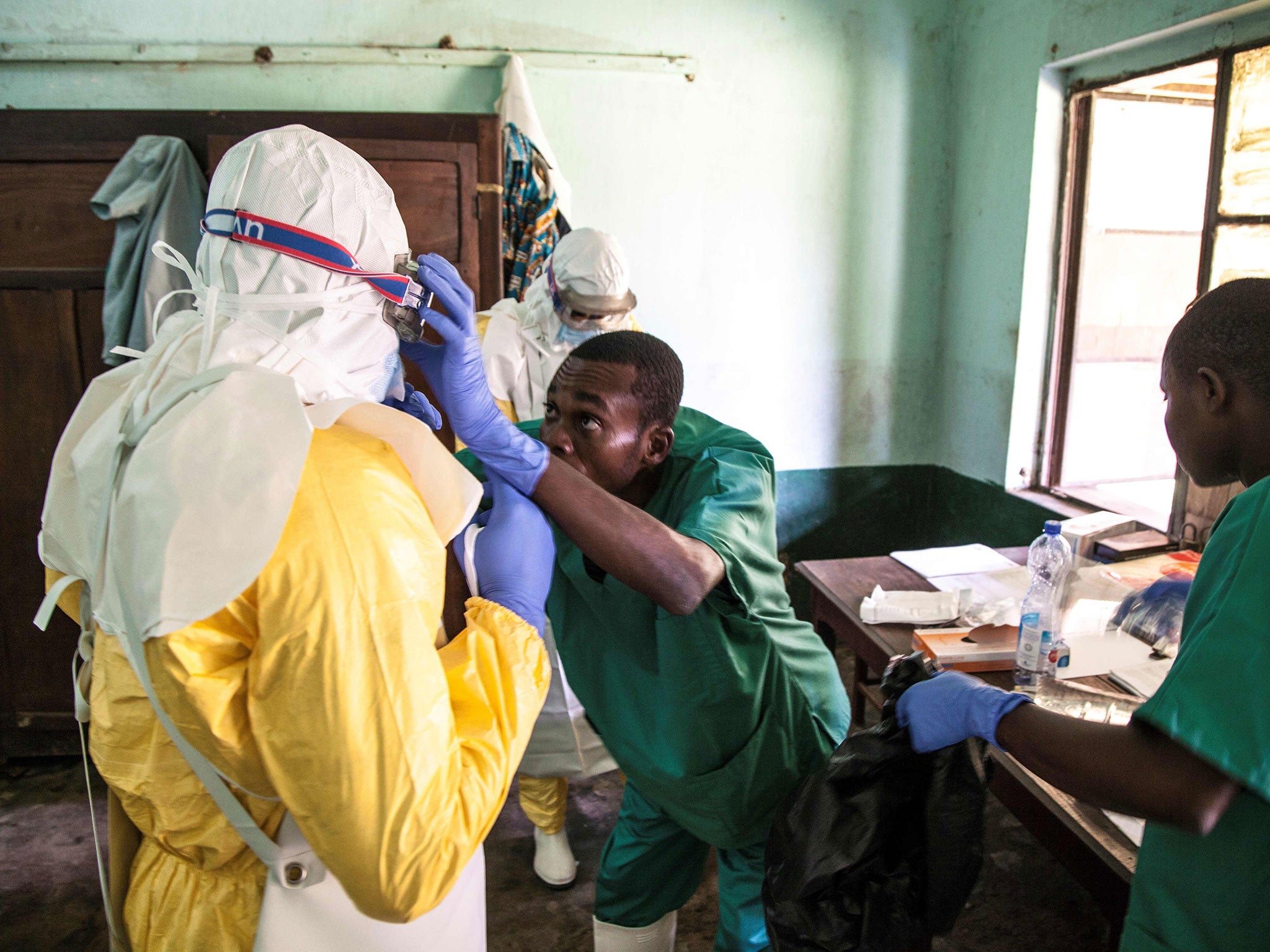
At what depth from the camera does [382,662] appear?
0.70 m

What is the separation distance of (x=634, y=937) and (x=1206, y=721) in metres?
1.18

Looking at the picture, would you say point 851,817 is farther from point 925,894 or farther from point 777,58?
point 777,58

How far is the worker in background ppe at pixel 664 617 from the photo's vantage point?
1128 mm

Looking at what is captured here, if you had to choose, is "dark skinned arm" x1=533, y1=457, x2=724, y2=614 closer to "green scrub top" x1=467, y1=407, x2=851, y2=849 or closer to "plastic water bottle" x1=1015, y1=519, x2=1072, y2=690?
"green scrub top" x1=467, y1=407, x2=851, y2=849

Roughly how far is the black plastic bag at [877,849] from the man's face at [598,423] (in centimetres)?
61

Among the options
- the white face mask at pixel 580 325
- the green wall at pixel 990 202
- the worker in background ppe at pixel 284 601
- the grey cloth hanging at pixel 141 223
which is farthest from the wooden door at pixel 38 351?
the green wall at pixel 990 202

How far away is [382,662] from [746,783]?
2.55 feet

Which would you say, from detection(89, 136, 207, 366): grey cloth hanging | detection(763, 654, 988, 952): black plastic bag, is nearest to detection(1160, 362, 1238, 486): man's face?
detection(763, 654, 988, 952): black plastic bag

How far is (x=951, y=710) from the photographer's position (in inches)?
43.1

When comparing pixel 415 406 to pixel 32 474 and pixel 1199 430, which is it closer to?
pixel 1199 430

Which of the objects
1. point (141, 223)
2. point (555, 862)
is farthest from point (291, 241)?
point (141, 223)

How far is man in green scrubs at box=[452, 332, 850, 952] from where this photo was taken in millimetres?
1151

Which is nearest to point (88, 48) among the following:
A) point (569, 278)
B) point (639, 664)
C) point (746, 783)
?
point (569, 278)

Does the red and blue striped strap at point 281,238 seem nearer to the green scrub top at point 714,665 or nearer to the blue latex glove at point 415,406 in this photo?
the blue latex glove at point 415,406
